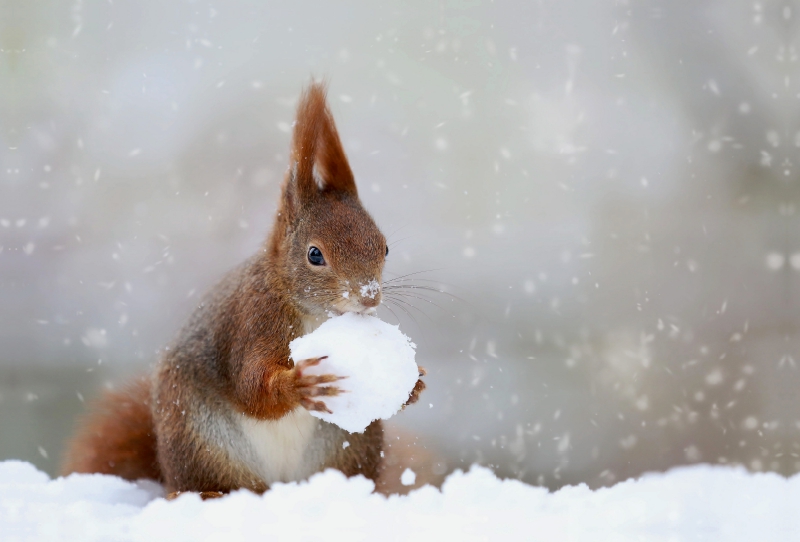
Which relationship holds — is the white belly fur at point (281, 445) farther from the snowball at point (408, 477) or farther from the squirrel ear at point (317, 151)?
the squirrel ear at point (317, 151)

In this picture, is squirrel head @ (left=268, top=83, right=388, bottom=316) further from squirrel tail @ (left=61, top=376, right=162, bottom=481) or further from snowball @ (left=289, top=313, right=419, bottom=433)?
squirrel tail @ (left=61, top=376, right=162, bottom=481)

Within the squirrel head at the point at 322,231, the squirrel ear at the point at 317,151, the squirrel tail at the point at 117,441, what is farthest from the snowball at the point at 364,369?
the squirrel tail at the point at 117,441

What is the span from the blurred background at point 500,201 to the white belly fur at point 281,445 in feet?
3.02

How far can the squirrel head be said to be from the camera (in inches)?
40.7

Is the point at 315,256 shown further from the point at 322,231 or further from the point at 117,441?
the point at 117,441

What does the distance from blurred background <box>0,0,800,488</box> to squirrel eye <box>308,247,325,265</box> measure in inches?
35.8

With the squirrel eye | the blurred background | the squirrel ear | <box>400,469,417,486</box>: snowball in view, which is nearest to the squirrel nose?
the squirrel eye

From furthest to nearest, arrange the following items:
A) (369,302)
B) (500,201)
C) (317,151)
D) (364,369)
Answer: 1. (500,201)
2. (317,151)
3. (369,302)
4. (364,369)

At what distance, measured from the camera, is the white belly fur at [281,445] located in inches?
43.7

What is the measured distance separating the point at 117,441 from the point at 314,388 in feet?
1.70

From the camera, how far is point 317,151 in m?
1.12

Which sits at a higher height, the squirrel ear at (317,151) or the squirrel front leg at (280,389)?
the squirrel ear at (317,151)

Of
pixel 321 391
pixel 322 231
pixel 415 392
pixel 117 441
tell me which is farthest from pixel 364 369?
pixel 117 441

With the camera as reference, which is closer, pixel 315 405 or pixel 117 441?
pixel 315 405
